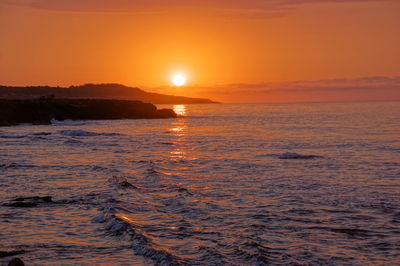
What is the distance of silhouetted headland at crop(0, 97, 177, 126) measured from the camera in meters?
85.7

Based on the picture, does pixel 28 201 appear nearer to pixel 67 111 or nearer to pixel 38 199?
pixel 38 199

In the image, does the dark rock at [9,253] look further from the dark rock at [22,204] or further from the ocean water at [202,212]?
the dark rock at [22,204]

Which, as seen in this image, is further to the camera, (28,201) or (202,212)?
(28,201)

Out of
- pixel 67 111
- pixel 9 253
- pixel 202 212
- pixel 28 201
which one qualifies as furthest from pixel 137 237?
pixel 67 111

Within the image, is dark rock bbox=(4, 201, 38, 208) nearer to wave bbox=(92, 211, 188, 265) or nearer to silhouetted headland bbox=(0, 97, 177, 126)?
wave bbox=(92, 211, 188, 265)

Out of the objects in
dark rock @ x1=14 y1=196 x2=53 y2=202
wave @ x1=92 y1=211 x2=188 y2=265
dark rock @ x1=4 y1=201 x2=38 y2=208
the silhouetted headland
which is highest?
the silhouetted headland

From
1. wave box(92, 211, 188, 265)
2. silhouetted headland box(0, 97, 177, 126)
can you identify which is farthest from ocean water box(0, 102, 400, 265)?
silhouetted headland box(0, 97, 177, 126)

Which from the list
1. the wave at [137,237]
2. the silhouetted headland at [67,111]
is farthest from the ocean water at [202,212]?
the silhouetted headland at [67,111]

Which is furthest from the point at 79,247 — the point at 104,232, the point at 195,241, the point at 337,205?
the point at 337,205

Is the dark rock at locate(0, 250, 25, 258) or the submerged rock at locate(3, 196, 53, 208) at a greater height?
the submerged rock at locate(3, 196, 53, 208)

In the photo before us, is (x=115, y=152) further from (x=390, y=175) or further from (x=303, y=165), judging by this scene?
(x=390, y=175)

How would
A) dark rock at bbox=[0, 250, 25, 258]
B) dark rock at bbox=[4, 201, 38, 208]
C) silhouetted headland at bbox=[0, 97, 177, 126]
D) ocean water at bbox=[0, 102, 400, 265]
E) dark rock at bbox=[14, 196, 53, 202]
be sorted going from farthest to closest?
silhouetted headland at bbox=[0, 97, 177, 126]
dark rock at bbox=[14, 196, 53, 202]
dark rock at bbox=[4, 201, 38, 208]
ocean water at bbox=[0, 102, 400, 265]
dark rock at bbox=[0, 250, 25, 258]

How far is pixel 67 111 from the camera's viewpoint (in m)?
99.1

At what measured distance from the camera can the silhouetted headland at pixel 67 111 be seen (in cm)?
8567
